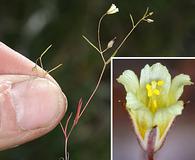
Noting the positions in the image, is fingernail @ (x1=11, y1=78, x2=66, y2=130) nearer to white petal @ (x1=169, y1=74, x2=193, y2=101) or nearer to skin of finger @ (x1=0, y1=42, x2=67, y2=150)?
skin of finger @ (x1=0, y1=42, x2=67, y2=150)

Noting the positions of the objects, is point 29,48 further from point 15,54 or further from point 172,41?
point 172,41

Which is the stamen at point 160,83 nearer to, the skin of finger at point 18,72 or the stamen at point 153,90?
the stamen at point 153,90

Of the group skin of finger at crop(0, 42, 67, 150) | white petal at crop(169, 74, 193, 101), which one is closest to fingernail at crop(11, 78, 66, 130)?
skin of finger at crop(0, 42, 67, 150)

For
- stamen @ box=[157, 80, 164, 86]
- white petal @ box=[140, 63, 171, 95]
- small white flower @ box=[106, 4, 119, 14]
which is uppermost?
small white flower @ box=[106, 4, 119, 14]

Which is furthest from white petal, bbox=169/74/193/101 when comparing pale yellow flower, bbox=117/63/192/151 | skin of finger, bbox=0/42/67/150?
skin of finger, bbox=0/42/67/150

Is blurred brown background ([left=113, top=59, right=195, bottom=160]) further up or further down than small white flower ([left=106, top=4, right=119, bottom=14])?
further down

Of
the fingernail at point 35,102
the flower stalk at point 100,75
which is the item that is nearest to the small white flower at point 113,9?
the flower stalk at point 100,75

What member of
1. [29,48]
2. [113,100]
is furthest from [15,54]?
[113,100]
